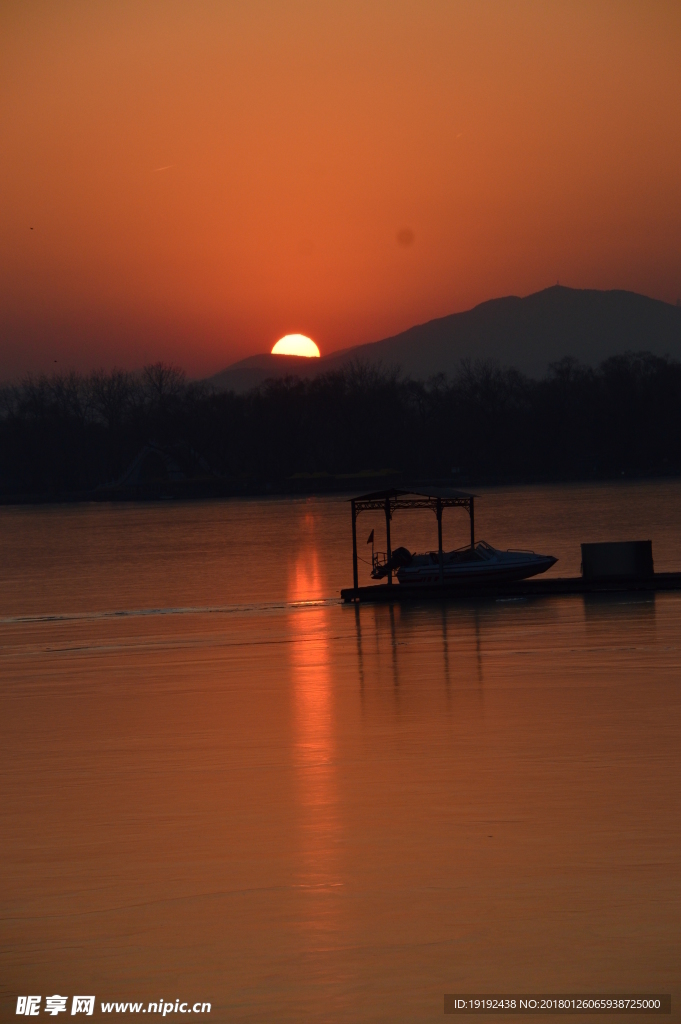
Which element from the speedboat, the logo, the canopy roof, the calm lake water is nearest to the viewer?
the logo

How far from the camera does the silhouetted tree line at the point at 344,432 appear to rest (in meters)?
179

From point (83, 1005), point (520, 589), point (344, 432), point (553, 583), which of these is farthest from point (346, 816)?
point (344, 432)

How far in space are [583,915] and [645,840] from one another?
1778mm

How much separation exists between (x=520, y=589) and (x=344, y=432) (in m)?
153

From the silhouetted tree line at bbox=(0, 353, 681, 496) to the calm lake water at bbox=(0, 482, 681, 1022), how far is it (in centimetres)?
15367

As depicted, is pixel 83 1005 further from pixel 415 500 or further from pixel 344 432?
pixel 344 432

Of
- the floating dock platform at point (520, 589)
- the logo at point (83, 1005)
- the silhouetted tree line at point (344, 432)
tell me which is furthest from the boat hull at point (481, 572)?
the silhouetted tree line at point (344, 432)

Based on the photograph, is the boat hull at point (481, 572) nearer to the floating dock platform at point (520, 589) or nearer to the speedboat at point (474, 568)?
the speedboat at point (474, 568)

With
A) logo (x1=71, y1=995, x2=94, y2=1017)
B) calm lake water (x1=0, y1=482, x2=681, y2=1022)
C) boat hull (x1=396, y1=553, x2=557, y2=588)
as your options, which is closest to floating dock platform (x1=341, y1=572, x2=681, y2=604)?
boat hull (x1=396, y1=553, x2=557, y2=588)

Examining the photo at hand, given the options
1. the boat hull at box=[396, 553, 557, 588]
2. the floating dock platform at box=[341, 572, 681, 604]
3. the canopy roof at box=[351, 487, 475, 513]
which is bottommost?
the floating dock platform at box=[341, 572, 681, 604]

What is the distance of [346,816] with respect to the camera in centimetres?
1151

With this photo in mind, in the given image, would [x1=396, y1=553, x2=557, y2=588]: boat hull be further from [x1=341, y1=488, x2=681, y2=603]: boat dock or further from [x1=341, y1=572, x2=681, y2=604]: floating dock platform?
[x1=341, y1=572, x2=681, y2=604]: floating dock platform

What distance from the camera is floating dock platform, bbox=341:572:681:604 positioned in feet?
104

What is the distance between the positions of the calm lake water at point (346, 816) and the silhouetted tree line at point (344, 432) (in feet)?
504
